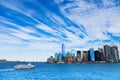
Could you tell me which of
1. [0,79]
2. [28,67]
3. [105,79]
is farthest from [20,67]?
[105,79]

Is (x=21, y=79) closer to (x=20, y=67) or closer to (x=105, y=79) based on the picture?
(x=105, y=79)

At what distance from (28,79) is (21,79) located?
300 cm

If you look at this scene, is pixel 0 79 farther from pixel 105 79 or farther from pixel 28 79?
pixel 105 79

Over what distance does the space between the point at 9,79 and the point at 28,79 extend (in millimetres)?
8135

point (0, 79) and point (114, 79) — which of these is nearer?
point (114, 79)

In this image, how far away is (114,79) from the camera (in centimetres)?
7175

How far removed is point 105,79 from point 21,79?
31897 millimetres

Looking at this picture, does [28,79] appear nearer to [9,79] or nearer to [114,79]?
[9,79]

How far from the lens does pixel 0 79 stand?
3120 inches

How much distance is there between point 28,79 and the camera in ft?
252

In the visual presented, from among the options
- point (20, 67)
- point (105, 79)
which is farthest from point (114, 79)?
point (20, 67)

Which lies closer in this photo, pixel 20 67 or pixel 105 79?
pixel 105 79

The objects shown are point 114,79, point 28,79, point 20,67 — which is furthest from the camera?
point 20,67

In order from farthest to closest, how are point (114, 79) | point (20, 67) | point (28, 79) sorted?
point (20, 67), point (28, 79), point (114, 79)
